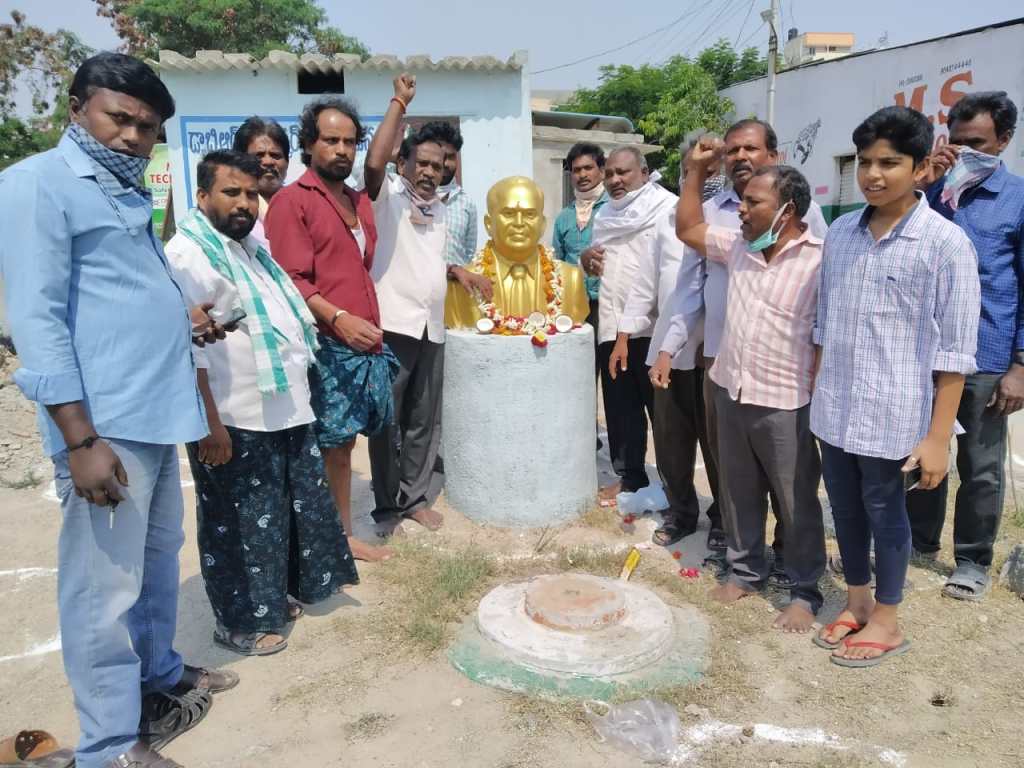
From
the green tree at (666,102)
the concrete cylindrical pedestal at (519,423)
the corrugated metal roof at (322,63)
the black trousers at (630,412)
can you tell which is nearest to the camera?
the concrete cylindrical pedestal at (519,423)

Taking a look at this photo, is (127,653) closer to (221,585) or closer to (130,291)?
(221,585)

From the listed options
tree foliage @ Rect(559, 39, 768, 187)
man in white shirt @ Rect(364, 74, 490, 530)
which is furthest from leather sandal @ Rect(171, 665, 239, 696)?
tree foliage @ Rect(559, 39, 768, 187)

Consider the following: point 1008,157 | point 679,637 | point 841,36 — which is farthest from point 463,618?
point 841,36

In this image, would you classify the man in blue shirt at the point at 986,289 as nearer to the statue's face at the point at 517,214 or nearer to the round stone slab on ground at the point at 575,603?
the round stone slab on ground at the point at 575,603

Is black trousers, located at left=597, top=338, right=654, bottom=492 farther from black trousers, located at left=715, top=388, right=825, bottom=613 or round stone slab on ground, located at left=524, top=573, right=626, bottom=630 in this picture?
round stone slab on ground, located at left=524, top=573, right=626, bottom=630

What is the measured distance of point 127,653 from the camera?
2289 mm

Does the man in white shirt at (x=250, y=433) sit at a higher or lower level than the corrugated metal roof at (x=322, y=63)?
lower

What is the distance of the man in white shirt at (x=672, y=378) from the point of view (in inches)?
149

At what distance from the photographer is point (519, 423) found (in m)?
4.24

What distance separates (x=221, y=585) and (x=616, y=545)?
2024 millimetres

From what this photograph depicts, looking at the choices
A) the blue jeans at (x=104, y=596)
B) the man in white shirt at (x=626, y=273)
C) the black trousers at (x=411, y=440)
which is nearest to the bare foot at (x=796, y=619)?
the man in white shirt at (x=626, y=273)

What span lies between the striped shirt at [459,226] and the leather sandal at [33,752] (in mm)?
3120

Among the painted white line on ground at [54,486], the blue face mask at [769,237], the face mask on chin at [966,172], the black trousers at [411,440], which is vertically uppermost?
the face mask on chin at [966,172]

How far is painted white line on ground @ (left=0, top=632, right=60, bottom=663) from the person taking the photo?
3205 millimetres
